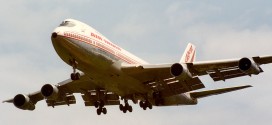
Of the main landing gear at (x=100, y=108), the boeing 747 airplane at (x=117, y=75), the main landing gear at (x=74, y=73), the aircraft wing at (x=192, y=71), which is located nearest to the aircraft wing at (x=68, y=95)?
the boeing 747 airplane at (x=117, y=75)

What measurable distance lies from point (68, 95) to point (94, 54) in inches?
499

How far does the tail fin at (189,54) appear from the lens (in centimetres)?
6295

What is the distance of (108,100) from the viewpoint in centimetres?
5766

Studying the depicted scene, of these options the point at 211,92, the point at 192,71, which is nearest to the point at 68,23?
the point at 192,71

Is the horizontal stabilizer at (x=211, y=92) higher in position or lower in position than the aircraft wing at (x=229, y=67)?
lower

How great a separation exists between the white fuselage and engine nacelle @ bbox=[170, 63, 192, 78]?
13.2 feet

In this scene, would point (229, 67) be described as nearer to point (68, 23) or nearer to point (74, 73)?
point (74, 73)

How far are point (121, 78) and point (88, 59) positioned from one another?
4.19 meters

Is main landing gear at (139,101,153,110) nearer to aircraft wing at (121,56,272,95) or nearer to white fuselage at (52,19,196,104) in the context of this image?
aircraft wing at (121,56,272,95)

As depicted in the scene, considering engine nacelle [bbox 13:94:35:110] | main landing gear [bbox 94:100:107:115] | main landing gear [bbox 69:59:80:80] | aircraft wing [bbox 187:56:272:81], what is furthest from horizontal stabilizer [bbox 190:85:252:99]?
engine nacelle [bbox 13:94:35:110]

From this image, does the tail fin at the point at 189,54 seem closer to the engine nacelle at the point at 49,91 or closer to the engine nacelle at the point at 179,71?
the engine nacelle at the point at 179,71

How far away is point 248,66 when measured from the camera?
46.2 meters

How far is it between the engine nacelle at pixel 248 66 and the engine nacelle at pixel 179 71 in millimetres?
4066

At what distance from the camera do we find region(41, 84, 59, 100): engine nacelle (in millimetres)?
53219
